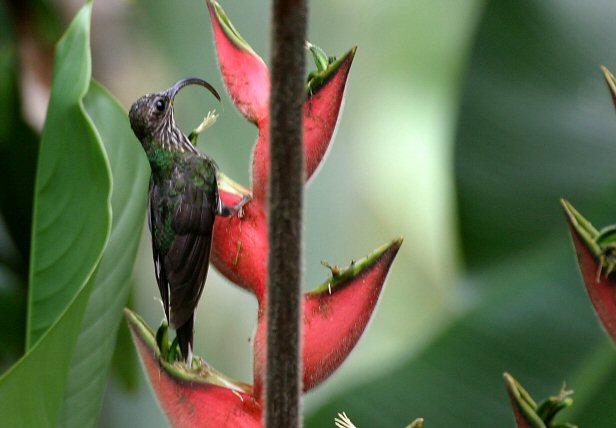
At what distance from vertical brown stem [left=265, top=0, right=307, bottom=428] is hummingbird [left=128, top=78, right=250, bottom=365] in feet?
0.38

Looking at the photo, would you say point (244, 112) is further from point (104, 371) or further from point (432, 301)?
point (432, 301)

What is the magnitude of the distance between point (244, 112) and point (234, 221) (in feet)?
0.15

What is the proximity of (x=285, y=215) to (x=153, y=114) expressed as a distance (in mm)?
230

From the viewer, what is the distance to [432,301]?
4.53 ft

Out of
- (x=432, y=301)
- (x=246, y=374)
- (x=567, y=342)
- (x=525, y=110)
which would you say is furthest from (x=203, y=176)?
(x=432, y=301)

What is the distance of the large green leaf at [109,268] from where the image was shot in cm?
53

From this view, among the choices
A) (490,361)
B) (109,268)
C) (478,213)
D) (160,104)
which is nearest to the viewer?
(160,104)

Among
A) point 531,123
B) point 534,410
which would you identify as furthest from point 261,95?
point 531,123

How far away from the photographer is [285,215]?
0.79 feet

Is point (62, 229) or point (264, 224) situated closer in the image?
point (264, 224)

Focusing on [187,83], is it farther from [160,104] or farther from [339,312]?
[339,312]

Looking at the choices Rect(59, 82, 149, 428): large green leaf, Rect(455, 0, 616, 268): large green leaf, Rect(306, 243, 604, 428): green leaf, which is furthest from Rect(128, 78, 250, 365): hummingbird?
Rect(455, 0, 616, 268): large green leaf

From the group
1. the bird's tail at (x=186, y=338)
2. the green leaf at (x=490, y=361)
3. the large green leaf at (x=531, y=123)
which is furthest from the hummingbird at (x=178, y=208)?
the large green leaf at (x=531, y=123)

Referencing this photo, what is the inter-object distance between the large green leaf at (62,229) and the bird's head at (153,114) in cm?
3
